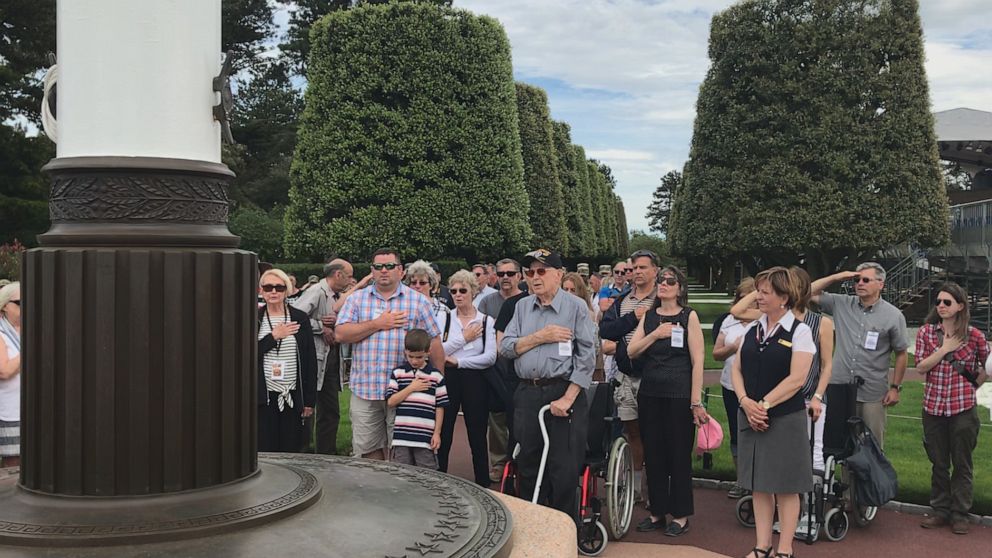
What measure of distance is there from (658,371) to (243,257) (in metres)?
3.97

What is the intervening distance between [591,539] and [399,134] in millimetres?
16916

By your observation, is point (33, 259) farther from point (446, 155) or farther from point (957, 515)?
point (446, 155)

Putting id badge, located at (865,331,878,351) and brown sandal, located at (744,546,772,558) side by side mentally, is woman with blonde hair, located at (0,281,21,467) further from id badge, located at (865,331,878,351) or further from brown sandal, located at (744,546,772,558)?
id badge, located at (865,331,878,351)

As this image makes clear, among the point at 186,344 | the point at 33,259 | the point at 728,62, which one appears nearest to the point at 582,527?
the point at 186,344

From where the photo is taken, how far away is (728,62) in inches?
985

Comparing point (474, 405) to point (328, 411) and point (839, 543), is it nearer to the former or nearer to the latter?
point (328, 411)

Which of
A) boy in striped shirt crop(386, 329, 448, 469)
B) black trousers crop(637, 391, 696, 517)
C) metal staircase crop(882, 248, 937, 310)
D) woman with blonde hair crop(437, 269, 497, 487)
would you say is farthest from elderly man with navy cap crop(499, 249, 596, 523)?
metal staircase crop(882, 248, 937, 310)

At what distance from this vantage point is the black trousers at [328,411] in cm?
867

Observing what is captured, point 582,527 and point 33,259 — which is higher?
point 33,259

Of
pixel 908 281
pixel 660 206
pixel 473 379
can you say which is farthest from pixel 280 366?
pixel 660 206

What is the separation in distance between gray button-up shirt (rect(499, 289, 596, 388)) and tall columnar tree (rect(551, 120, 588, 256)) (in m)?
34.2

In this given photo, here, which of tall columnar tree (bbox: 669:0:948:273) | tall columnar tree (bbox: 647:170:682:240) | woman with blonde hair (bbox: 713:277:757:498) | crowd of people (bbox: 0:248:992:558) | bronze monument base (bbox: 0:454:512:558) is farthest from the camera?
tall columnar tree (bbox: 647:170:682:240)

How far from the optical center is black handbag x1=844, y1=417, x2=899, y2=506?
649 centimetres

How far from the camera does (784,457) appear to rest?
18.6ft
